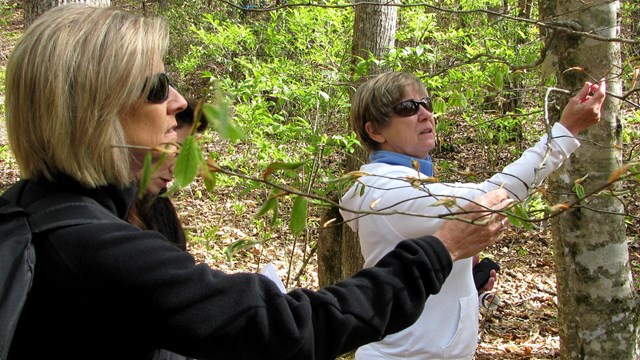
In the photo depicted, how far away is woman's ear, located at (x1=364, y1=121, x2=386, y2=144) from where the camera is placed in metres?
2.53

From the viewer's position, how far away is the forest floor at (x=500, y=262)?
5812 mm

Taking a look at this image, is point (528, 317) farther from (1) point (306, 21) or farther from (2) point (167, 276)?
(2) point (167, 276)

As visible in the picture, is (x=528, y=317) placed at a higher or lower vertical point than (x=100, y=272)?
lower

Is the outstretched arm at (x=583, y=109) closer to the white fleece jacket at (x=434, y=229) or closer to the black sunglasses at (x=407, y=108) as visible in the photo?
the white fleece jacket at (x=434, y=229)

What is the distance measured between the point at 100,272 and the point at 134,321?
127 mm

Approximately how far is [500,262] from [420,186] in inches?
231

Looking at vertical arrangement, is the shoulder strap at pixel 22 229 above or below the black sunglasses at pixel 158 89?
below

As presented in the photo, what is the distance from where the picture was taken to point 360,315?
4.68 ft

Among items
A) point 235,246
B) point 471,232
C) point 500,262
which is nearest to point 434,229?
point 471,232

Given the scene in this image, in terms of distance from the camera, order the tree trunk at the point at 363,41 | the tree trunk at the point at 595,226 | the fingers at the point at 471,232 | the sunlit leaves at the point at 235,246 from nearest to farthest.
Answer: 1. the sunlit leaves at the point at 235,246
2. the fingers at the point at 471,232
3. the tree trunk at the point at 595,226
4. the tree trunk at the point at 363,41

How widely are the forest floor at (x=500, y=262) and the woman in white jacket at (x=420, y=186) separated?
8.13 feet

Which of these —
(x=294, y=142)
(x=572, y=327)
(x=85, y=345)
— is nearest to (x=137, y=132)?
(x=85, y=345)

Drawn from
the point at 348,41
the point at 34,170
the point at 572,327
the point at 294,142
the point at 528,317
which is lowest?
the point at 528,317

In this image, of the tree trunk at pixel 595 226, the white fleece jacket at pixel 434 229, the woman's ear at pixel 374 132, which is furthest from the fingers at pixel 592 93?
the woman's ear at pixel 374 132
